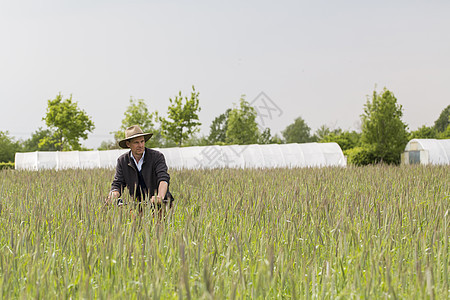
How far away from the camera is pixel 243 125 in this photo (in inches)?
1239

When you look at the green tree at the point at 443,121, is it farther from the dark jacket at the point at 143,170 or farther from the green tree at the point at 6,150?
the dark jacket at the point at 143,170

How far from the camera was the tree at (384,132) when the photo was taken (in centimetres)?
2084

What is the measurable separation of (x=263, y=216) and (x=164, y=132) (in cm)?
2535

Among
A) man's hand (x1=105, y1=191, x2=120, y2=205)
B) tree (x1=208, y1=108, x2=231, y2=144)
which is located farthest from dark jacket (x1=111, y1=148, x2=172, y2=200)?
tree (x1=208, y1=108, x2=231, y2=144)


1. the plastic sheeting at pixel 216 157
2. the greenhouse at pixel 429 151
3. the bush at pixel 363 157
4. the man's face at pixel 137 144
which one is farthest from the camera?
the bush at pixel 363 157

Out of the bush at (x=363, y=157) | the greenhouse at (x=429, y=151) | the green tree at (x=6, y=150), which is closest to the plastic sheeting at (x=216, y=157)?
the bush at (x=363, y=157)

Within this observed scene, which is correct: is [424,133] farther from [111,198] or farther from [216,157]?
[111,198]

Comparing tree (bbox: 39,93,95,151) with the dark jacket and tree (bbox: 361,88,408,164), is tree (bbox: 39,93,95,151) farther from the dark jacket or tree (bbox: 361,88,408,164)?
the dark jacket

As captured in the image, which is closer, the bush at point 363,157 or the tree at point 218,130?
the bush at point 363,157

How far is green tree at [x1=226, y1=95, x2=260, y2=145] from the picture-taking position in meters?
31.2

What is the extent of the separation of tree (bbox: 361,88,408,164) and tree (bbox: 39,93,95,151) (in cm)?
1624

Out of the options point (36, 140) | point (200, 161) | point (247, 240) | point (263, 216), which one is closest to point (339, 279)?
point (247, 240)

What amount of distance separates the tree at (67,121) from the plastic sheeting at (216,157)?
985 cm

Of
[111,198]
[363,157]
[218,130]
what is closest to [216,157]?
[363,157]
